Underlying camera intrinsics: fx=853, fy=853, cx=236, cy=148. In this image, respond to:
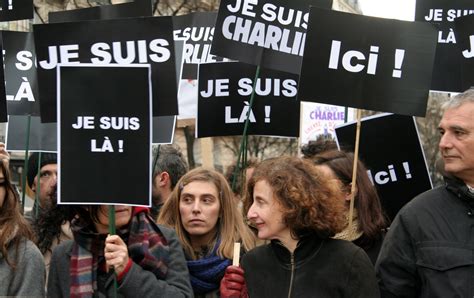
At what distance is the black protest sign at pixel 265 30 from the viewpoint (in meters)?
6.14

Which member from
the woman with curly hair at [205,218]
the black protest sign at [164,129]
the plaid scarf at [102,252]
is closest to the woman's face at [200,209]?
the woman with curly hair at [205,218]

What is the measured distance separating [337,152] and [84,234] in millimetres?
1725

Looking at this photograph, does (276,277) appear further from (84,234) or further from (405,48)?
(405,48)

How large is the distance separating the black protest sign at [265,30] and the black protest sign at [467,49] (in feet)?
3.71

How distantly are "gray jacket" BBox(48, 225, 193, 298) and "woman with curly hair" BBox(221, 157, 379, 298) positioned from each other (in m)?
0.36

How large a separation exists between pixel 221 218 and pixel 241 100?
1.88 metres

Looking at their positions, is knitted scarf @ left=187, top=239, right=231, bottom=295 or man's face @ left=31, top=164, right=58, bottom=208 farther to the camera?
man's face @ left=31, top=164, right=58, bottom=208

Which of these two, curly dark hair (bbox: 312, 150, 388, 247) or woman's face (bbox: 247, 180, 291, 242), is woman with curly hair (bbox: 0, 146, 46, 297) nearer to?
woman's face (bbox: 247, 180, 291, 242)

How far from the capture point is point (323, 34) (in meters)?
5.00

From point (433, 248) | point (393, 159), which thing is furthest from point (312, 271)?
point (393, 159)

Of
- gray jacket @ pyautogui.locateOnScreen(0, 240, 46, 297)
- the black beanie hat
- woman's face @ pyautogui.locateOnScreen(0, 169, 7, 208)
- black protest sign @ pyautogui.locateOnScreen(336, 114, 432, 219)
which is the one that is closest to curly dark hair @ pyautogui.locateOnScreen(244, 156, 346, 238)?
gray jacket @ pyautogui.locateOnScreen(0, 240, 46, 297)

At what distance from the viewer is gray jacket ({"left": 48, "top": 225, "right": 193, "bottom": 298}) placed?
159 inches

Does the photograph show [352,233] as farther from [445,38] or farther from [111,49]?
[445,38]

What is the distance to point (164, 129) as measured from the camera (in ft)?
21.4
